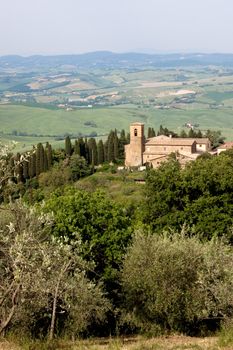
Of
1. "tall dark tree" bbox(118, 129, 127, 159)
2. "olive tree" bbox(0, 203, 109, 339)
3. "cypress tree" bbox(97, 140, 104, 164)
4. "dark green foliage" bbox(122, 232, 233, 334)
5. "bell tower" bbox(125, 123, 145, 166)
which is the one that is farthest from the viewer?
"tall dark tree" bbox(118, 129, 127, 159)

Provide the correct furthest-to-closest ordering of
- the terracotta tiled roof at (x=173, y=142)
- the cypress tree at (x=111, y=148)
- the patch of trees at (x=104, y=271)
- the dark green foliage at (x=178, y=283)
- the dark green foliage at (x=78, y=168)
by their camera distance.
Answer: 1. the cypress tree at (x=111, y=148)
2. the terracotta tiled roof at (x=173, y=142)
3. the dark green foliage at (x=78, y=168)
4. the dark green foliage at (x=178, y=283)
5. the patch of trees at (x=104, y=271)

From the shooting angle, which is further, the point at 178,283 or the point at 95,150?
the point at 95,150

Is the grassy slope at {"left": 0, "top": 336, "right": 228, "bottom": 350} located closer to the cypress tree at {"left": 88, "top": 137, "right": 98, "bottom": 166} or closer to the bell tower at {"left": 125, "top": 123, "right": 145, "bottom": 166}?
the cypress tree at {"left": 88, "top": 137, "right": 98, "bottom": 166}

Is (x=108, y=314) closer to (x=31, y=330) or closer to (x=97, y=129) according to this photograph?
(x=31, y=330)

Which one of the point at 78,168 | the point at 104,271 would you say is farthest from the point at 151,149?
the point at 104,271

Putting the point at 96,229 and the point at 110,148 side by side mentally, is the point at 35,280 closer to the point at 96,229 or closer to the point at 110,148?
the point at 96,229

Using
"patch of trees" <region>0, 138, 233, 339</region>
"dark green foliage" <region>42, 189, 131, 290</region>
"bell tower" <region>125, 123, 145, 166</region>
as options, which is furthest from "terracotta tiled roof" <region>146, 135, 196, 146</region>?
"dark green foliage" <region>42, 189, 131, 290</region>

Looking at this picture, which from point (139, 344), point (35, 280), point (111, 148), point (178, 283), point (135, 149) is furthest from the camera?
point (111, 148)

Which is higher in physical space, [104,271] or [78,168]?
[104,271]

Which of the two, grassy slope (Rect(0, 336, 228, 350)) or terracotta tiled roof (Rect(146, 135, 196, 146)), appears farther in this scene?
terracotta tiled roof (Rect(146, 135, 196, 146))

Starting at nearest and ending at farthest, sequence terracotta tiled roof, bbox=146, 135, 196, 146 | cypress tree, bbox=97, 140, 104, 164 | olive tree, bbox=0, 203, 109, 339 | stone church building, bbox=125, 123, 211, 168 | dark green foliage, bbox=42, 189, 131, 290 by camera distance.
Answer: olive tree, bbox=0, 203, 109, 339, dark green foliage, bbox=42, 189, 131, 290, cypress tree, bbox=97, 140, 104, 164, stone church building, bbox=125, 123, 211, 168, terracotta tiled roof, bbox=146, 135, 196, 146

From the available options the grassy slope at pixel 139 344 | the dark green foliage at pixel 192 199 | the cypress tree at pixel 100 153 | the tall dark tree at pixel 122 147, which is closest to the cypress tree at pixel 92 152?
the cypress tree at pixel 100 153

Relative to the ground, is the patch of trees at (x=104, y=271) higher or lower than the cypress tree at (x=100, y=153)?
higher

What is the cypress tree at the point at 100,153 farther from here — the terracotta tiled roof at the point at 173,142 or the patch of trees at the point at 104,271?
the patch of trees at the point at 104,271
